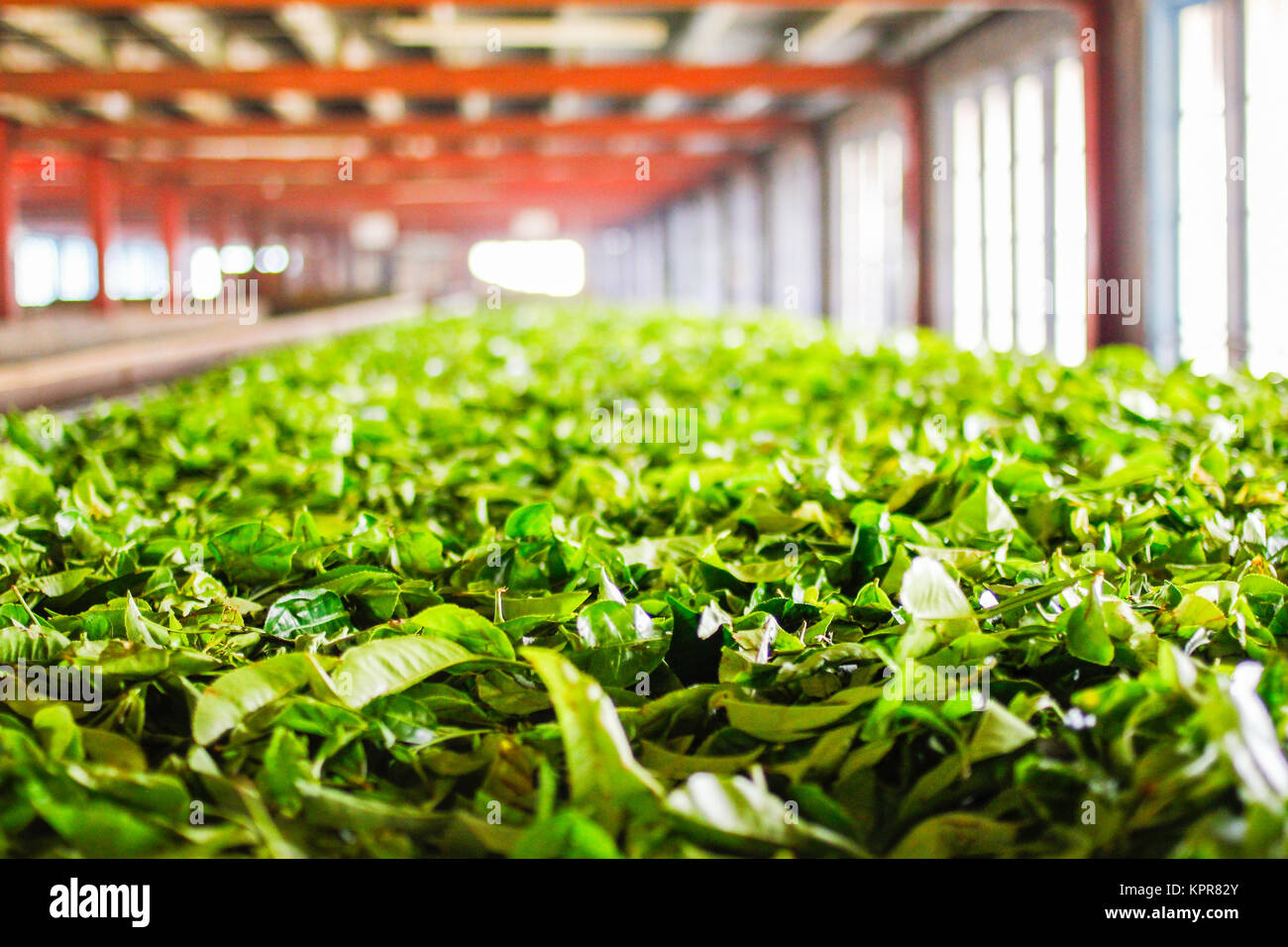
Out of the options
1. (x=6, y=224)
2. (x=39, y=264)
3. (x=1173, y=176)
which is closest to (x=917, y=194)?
(x=1173, y=176)

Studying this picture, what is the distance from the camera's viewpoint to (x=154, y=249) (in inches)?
1540

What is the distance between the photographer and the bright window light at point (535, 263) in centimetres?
3909

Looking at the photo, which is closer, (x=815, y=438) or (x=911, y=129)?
(x=815, y=438)

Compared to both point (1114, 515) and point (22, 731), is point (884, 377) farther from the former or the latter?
point (22, 731)

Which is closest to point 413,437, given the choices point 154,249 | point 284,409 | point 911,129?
point 284,409

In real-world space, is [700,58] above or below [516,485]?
above

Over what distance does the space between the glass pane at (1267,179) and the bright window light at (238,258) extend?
2845 cm

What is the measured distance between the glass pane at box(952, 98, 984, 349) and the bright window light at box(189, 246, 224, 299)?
69.1ft

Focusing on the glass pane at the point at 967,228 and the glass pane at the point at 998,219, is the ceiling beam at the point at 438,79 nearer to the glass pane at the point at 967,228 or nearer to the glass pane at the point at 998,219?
the glass pane at the point at 998,219

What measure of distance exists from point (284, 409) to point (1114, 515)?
2.24 m

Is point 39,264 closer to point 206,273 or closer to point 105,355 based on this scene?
point 206,273

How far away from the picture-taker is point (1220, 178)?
24.7ft

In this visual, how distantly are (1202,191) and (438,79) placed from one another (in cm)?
610
